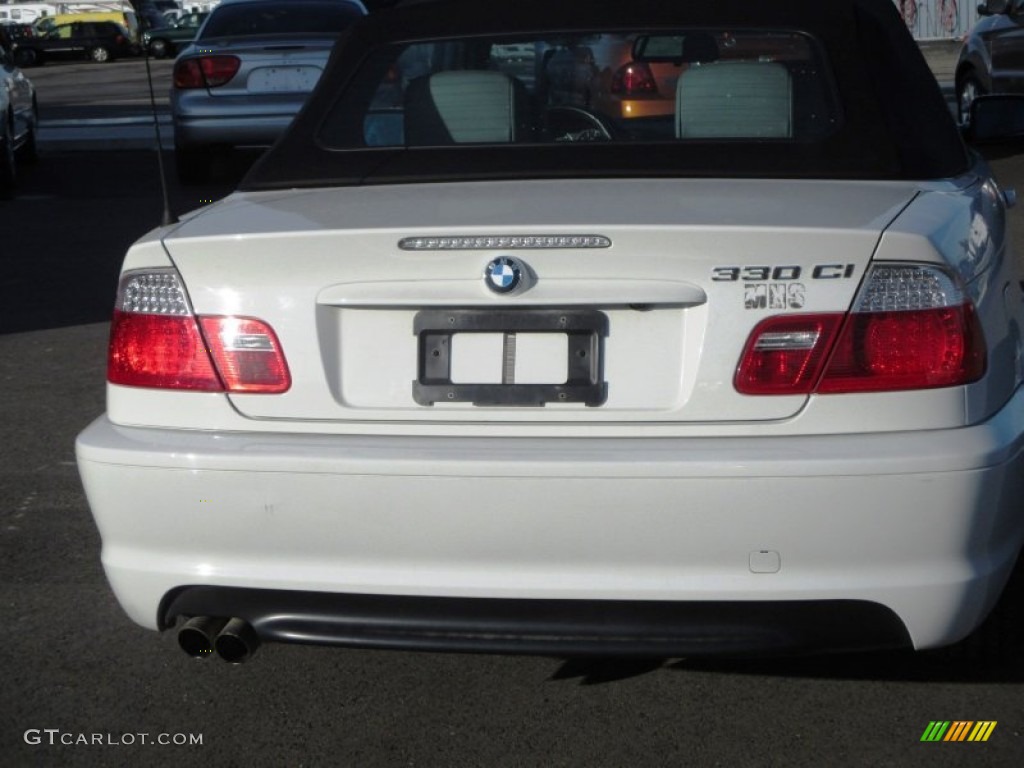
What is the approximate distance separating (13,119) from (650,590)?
12596 millimetres

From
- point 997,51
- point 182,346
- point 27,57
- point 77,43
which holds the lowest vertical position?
point 27,57

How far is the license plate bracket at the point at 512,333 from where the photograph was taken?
123 inches

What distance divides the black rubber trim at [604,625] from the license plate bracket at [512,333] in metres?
0.38

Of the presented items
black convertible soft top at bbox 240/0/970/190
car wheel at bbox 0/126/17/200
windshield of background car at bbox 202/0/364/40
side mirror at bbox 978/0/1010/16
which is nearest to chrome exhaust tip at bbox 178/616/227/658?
black convertible soft top at bbox 240/0/970/190

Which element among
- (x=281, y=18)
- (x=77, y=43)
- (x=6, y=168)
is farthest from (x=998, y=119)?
(x=77, y=43)

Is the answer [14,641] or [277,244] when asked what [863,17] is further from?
[14,641]

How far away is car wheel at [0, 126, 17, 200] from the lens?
13844 millimetres

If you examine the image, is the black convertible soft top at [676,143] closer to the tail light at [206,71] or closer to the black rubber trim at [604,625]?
Answer: the black rubber trim at [604,625]

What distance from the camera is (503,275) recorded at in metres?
3.12

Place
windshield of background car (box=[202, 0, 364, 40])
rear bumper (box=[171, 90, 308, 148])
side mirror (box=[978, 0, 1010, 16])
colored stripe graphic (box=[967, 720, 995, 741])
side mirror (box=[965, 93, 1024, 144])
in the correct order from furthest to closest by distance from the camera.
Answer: side mirror (box=[978, 0, 1010, 16])
windshield of background car (box=[202, 0, 364, 40])
rear bumper (box=[171, 90, 308, 148])
side mirror (box=[965, 93, 1024, 144])
colored stripe graphic (box=[967, 720, 995, 741])

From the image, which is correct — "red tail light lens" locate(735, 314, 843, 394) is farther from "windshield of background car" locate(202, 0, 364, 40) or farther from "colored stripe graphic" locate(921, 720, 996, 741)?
"windshield of background car" locate(202, 0, 364, 40)

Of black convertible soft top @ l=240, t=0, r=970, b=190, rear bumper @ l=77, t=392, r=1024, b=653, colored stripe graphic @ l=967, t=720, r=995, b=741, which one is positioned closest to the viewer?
rear bumper @ l=77, t=392, r=1024, b=653

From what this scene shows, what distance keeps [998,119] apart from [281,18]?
33.0 feet

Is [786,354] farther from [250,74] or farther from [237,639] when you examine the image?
[250,74]
